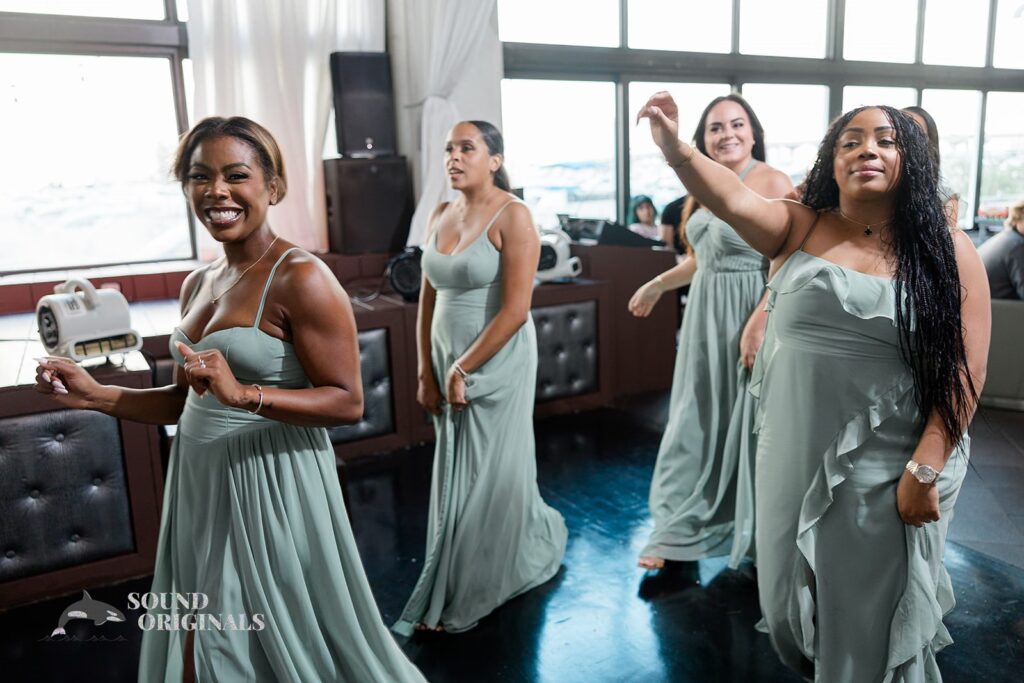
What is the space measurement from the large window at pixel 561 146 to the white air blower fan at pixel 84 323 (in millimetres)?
3543

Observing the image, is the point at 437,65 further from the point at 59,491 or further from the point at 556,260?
the point at 59,491

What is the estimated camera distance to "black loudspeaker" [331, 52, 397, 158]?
4.64m

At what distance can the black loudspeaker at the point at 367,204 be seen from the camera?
464cm

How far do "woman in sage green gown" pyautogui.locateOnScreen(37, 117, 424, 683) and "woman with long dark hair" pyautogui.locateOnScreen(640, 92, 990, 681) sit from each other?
72 centimetres

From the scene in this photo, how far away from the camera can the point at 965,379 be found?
1577mm

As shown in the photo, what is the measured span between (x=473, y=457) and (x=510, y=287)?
504 mm

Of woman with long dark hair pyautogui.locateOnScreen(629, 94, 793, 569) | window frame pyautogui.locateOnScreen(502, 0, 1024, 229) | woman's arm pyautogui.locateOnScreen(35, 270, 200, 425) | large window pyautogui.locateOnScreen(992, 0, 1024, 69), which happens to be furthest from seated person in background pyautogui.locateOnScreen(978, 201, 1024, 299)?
large window pyautogui.locateOnScreen(992, 0, 1024, 69)

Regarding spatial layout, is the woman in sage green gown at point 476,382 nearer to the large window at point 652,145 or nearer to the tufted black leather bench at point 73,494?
the tufted black leather bench at point 73,494

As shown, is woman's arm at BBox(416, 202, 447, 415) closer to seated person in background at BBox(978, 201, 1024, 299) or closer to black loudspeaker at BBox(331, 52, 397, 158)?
black loudspeaker at BBox(331, 52, 397, 158)

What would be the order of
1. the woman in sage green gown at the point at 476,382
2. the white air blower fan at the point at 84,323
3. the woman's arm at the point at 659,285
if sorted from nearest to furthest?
the woman in sage green gown at the point at 476,382 → the white air blower fan at the point at 84,323 → the woman's arm at the point at 659,285

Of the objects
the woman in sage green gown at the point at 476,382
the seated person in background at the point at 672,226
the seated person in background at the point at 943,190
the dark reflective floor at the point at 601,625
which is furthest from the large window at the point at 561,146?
the seated person in background at the point at 943,190

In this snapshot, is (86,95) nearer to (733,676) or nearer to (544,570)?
(544,570)

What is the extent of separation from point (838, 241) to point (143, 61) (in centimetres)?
411

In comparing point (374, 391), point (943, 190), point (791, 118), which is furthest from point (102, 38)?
point (791, 118)
